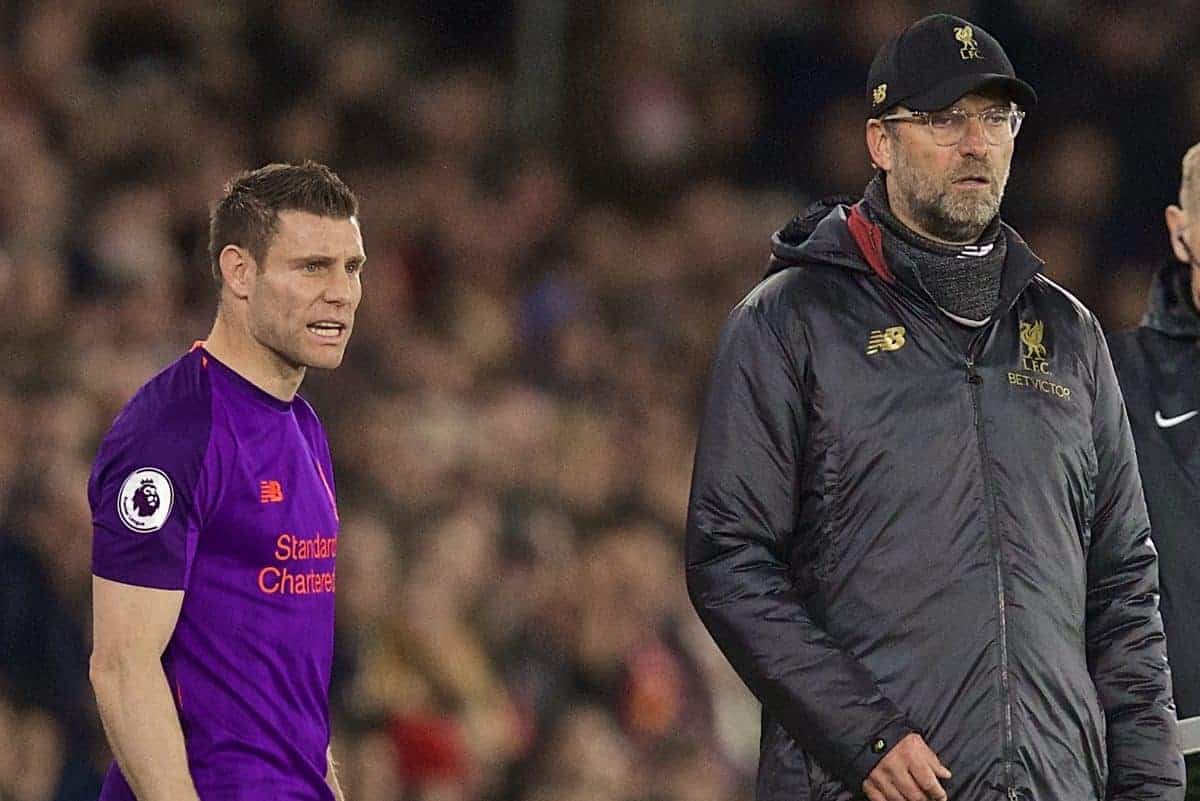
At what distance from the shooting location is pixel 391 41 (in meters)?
10.2

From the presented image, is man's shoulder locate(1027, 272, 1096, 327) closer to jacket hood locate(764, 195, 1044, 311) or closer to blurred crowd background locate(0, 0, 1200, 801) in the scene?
jacket hood locate(764, 195, 1044, 311)

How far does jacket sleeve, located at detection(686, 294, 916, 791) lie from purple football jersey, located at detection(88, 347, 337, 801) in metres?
0.71

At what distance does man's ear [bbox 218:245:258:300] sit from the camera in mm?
3852

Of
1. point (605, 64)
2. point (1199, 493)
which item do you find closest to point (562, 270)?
point (605, 64)

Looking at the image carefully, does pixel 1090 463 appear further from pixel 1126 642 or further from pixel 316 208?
pixel 316 208

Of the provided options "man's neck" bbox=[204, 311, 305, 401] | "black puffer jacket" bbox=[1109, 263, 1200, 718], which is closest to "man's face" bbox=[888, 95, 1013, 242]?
"black puffer jacket" bbox=[1109, 263, 1200, 718]

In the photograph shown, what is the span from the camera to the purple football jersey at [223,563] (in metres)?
3.58

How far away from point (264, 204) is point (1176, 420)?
1897 millimetres

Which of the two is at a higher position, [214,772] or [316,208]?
[316,208]

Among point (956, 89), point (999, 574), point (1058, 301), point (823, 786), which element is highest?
point (956, 89)

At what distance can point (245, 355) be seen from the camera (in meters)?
3.84

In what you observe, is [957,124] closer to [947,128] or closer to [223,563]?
[947,128]

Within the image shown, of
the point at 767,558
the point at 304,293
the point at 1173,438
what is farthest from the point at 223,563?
the point at 1173,438

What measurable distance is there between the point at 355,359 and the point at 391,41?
2.46 meters
